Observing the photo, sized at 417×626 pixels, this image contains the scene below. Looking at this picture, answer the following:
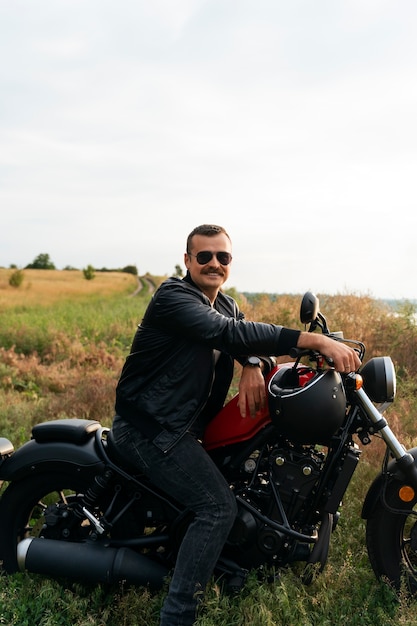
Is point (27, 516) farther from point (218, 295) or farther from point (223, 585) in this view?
point (218, 295)

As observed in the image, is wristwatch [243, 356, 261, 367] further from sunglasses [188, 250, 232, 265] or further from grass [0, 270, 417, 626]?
grass [0, 270, 417, 626]

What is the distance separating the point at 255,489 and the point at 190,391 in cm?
67

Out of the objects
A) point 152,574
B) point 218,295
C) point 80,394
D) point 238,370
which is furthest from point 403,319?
point 152,574

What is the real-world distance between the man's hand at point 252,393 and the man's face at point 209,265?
1.91ft

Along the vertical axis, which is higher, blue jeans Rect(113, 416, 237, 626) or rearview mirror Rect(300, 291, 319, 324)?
rearview mirror Rect(300, 291, 319, 324)

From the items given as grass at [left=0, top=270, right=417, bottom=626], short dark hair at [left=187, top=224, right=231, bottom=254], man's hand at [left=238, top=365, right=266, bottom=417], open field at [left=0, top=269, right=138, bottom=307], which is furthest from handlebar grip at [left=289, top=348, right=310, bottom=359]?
open field at [left=0, top=269, right=138, bottom=307]

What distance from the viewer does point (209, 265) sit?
3.28 metres

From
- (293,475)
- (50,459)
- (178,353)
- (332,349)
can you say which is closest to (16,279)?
(50,459)

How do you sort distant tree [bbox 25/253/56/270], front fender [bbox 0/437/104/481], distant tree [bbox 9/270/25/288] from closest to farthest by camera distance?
front fender [bbox 0/437/104/481] < distant tree [bbox 9/270/25/288] < distant tree [bbox 25/253/56/270]

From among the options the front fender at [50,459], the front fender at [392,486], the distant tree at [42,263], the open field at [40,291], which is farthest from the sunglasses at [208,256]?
the distant tree at [42,263]

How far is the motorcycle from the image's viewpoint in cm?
304

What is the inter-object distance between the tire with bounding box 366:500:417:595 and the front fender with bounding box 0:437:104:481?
1.61 m

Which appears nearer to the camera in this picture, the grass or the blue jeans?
the blue jeans

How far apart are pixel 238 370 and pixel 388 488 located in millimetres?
5917
